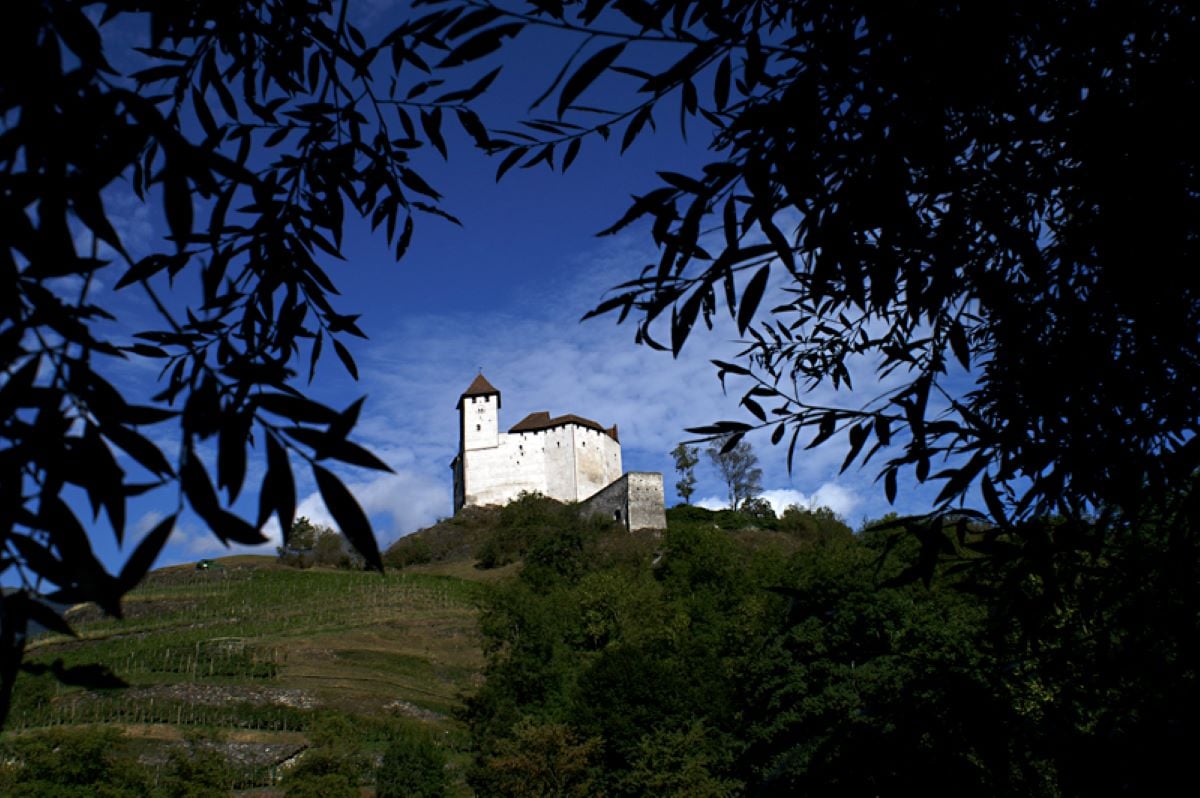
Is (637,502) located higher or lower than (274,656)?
higher

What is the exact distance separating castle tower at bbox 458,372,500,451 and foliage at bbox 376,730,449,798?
52278 mm

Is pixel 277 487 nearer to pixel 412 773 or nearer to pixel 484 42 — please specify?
pixel 484 42

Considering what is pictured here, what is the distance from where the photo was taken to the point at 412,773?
31.0 metres

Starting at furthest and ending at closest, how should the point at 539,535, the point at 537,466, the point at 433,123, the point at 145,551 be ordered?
the point at 537,466
the point at 539,535
the point at 433,123
the point at 145,551

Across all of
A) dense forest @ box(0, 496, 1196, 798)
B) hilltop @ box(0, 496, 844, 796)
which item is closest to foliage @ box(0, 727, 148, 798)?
dense forest @ box(0, 496, 1196, 798)

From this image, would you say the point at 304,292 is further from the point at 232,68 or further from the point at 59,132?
the point at 59,132

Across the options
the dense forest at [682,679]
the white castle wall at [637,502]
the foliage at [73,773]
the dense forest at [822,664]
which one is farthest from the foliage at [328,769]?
the white castle wall at [637,502]

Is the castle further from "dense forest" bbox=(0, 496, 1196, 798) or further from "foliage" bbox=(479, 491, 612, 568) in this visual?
"dense forest" bbox=(0, 496, 1196, 798)

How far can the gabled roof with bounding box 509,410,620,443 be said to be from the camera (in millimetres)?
83625

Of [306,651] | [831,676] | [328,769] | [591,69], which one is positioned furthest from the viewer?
[306,651]

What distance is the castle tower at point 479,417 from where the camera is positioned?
84188 mm

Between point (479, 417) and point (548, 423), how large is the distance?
6894 millimetres

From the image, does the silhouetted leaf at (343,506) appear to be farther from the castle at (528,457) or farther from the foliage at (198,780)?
the castle at (528,457)

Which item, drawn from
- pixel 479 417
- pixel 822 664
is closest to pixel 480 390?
Answer: pixel 479 417
